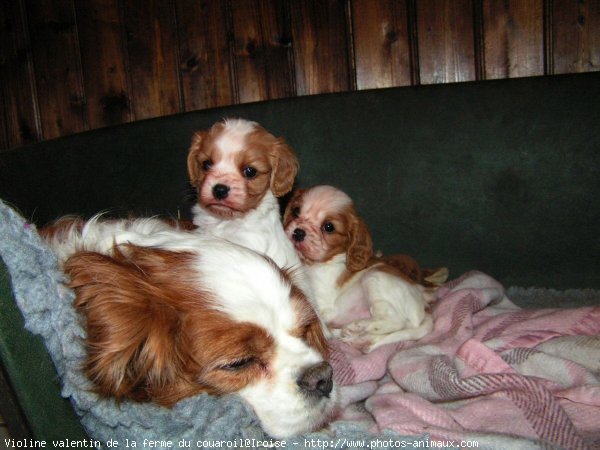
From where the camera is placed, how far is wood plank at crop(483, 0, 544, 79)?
3.62 meters

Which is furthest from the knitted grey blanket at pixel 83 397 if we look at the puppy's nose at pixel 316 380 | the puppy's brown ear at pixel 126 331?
the puppy's nose at pixel 316 380

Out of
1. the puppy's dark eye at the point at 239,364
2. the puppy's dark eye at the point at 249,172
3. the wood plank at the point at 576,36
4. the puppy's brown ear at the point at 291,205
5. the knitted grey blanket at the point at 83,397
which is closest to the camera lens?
the knitted grey blanket at the point at 83,397

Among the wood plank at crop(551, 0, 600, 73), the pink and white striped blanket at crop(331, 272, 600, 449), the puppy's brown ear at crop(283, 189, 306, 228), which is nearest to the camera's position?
the pink and white striped blanket at crop(331, 272, 600, 449)

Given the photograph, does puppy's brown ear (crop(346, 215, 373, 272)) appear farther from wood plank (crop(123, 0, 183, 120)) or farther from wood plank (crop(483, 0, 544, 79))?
wood plank (crop(123, 0, 183, 120))

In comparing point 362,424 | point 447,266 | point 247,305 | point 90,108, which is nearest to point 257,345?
point 247,305

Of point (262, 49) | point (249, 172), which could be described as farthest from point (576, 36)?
point (249, 172)

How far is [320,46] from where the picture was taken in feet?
12.5

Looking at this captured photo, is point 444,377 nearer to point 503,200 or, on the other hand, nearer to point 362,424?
point 362,424

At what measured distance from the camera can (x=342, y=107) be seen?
10.9ft

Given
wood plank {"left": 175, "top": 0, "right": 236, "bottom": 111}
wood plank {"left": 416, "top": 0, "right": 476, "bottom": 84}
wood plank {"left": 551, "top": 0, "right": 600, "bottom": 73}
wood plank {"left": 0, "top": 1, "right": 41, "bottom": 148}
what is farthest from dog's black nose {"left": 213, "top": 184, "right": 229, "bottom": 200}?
wood plank {"left": 551, "top": 0, "right": 600, "bottom": 73}

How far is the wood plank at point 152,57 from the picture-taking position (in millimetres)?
3922

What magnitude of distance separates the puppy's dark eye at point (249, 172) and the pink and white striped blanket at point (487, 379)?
1.00 m

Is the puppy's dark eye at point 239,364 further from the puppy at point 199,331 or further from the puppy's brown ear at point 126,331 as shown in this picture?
the puppy's brown ear at point 126,331

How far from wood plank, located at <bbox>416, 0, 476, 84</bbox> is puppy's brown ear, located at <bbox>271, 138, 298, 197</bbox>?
1454mm
